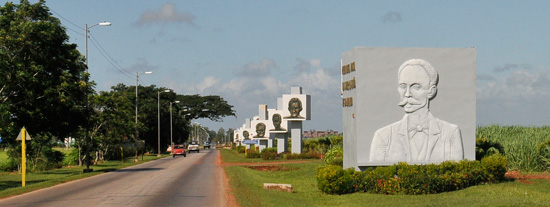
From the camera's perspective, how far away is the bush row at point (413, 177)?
781 inches

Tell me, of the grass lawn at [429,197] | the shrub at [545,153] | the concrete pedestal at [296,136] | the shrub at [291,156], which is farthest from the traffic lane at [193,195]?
the concrete pedestal at [296,136]

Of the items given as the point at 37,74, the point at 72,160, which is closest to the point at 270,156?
the point at 72,160

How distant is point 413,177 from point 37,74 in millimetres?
22898

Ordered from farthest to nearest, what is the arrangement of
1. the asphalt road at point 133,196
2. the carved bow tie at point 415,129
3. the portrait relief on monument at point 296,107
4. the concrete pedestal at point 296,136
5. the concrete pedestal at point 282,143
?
1. the concrete pedestal at point 282,143
2. the concrete pedestal at point 296,136
3. the portrait relief on monument at point 296,107
4. the carved bow tie at point 415,129
5. the asphalt road at point 133,196

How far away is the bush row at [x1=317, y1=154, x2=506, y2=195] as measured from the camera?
19.8m

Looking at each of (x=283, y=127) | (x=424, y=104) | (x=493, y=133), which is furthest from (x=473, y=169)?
(x=283, y=127)

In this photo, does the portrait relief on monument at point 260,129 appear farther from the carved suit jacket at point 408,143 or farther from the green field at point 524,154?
the carved suit jacket at point 408,143

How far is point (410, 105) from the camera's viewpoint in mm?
21594

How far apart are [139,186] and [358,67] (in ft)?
34.8

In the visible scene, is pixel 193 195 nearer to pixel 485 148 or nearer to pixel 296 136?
pixel 485 148

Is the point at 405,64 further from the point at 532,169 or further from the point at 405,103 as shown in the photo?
the point at 532,169

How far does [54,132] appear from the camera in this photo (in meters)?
39.7

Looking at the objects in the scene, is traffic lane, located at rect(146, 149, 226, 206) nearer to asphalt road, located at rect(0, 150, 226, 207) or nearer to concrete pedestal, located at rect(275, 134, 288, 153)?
asphalt road, located at rect(0, 150, 226, 207)

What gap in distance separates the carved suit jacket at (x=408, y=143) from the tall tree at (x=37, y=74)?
1869cm
